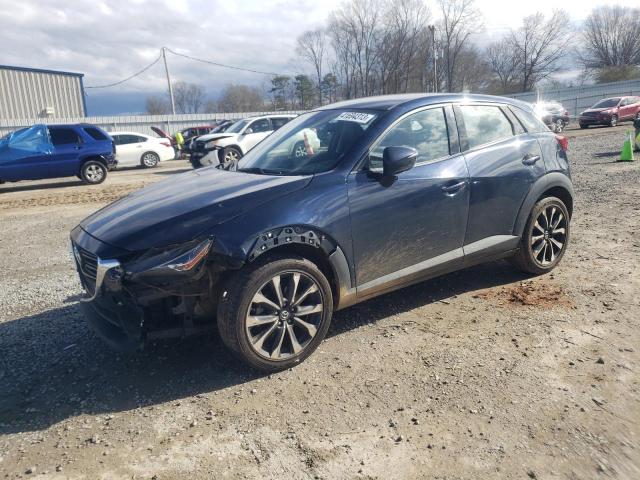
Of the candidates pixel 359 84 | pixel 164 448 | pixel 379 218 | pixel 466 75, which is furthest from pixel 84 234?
pixel 466 75

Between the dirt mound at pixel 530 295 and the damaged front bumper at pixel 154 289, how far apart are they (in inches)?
98.8

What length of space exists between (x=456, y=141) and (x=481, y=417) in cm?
227

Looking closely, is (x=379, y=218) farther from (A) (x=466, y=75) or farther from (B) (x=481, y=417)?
(A) (x=466, y=75)

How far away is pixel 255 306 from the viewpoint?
10.2 ft

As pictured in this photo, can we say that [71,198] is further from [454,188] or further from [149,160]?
[454,188]

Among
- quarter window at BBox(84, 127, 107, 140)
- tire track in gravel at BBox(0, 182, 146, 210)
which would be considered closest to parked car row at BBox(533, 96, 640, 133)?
quarter window at BBox(84, 127, 107, 140)

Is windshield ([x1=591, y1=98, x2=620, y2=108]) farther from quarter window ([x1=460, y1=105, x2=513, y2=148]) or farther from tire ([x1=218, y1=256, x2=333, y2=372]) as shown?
tire ([x1=218, y1=256, x2=333, y2=372])

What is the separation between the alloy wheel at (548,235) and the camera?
4.66 metres

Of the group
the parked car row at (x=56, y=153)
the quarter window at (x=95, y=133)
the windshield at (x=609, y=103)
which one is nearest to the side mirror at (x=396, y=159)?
the parked car row at (x=56, y=153)

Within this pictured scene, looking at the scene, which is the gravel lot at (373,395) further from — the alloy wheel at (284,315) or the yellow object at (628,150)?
the yellow object at (628,150)

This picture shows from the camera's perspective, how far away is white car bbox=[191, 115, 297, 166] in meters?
15.7

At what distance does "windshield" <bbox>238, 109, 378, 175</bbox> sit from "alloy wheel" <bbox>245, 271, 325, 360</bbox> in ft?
2.80

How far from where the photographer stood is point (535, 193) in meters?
4.51

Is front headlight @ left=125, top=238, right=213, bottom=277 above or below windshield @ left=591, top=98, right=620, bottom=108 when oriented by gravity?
below
